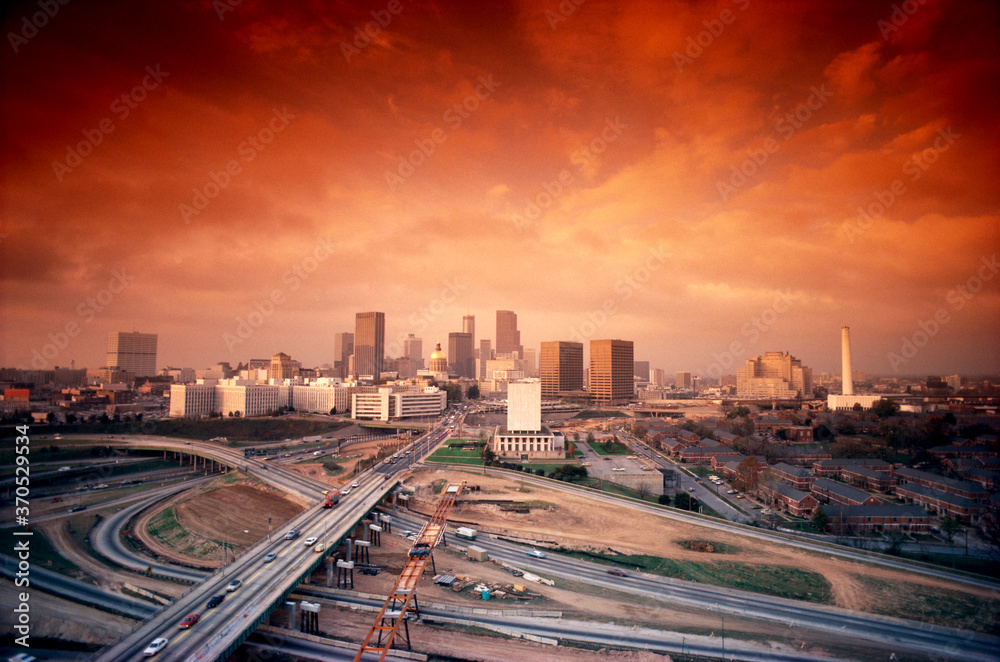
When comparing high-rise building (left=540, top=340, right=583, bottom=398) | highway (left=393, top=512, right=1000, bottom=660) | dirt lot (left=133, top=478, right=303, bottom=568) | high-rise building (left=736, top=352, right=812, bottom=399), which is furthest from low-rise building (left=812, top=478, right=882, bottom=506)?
high-rise building (left=736, top=352, right=812, bottom=399)

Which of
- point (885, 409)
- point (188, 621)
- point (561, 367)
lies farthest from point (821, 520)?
point (561, 367)

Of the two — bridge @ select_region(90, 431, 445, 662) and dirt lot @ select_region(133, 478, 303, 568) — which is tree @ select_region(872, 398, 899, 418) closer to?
bridge @ select_region(90, 431, 445, 662)

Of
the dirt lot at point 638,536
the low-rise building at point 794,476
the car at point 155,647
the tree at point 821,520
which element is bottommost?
the dirt lot at point 638,536

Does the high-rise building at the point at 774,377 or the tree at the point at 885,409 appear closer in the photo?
the tree at the point at 885,409

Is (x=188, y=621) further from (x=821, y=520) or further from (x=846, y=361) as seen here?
(x=846, y=361)

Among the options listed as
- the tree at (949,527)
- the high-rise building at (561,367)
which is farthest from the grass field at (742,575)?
the high-rise building at (561,367)

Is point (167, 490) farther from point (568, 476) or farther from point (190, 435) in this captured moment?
point (568, 476)

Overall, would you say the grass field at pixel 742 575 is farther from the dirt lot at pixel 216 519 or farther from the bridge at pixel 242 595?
the dirt lot at pixel 216 519
